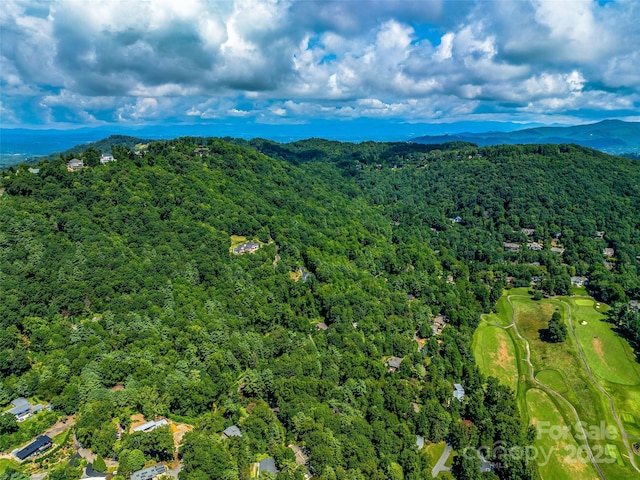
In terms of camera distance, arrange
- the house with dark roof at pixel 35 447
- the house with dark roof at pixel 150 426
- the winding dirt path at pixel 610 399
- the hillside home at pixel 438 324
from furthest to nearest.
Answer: the hillside home at pixel 438 324 < the winding dirt path at pixel 610 399 < the house with dark roof at pixel 150 426 < the house with dark roof at pixel 35 447

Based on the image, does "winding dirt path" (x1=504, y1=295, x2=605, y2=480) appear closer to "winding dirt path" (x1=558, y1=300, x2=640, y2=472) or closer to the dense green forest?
"winding dirt path" (x1=558, y1=300, x2=640, y2=472)

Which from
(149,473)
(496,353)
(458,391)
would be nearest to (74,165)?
(149,473)

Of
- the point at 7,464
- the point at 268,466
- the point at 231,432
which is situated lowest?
the point at 268,466

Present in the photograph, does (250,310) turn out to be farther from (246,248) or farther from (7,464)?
(7,464)

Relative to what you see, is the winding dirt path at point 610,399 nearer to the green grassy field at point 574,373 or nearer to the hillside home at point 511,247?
the green grassy field at point 574,373

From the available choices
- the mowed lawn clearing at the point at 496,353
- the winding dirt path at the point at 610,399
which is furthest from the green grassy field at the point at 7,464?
the winding dirt path at the point at 610,399

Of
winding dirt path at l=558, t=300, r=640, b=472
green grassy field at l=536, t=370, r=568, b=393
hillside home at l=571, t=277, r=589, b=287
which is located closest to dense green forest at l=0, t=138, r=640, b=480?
hillside home at l=571, t=277, r=589, b=287

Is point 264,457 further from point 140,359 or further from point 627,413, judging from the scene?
point 627,413
